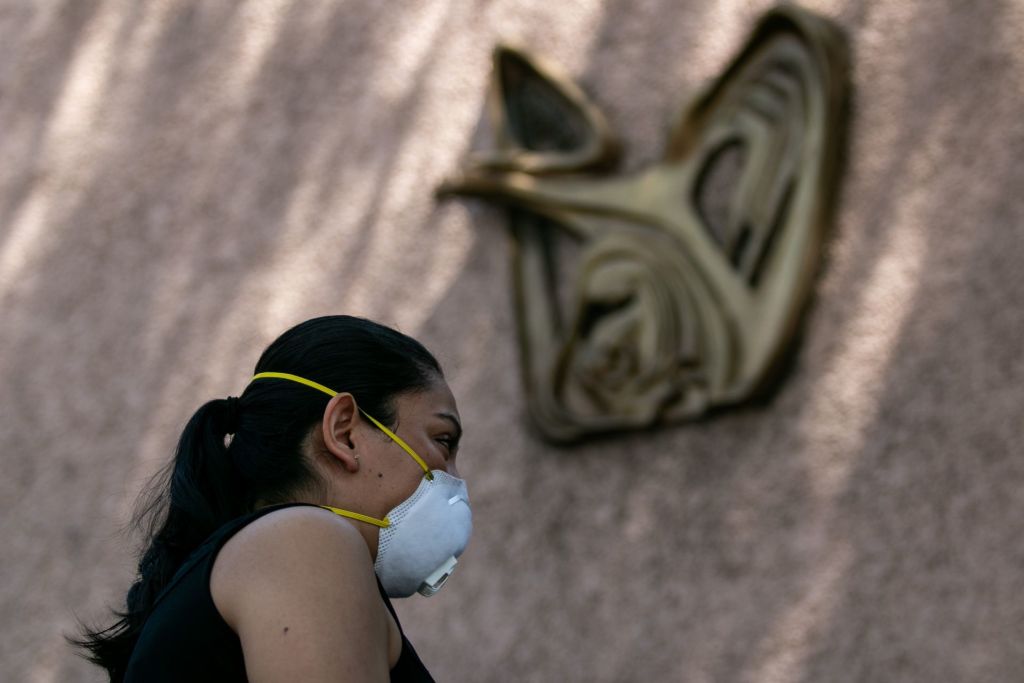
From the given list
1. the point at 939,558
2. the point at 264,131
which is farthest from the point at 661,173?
the point at 264,131

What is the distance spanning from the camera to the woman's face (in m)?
1.75

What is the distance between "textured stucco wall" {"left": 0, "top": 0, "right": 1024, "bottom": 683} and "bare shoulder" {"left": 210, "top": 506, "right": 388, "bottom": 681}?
6.14ft

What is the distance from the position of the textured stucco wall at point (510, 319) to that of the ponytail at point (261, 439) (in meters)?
1.60

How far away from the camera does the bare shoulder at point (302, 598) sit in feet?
4.53

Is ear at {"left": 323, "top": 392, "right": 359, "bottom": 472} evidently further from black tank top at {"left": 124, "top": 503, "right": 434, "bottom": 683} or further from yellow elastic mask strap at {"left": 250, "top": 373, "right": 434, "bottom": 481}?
black tank top at {"left": 124, "top": 503, "right": 434, "bottom": 683}

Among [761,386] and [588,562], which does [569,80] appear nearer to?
[761,386]

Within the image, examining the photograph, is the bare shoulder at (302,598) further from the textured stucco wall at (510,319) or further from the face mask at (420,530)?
the textured stucco wall at (510,319)

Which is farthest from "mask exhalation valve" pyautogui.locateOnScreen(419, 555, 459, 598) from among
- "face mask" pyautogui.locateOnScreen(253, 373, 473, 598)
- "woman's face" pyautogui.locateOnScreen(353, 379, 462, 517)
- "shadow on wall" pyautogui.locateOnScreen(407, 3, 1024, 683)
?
"shadow on wall" pyautogui.locateOnScreen(407, 3, 1024, 683)

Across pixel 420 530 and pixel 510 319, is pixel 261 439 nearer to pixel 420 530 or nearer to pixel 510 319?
pixel 420 530

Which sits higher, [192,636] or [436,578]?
[192,636]

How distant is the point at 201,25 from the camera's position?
4.68 meters

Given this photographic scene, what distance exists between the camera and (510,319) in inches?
152

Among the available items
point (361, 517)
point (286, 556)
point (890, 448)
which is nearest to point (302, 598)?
point (286, 556)

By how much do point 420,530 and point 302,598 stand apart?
417 millimetres
